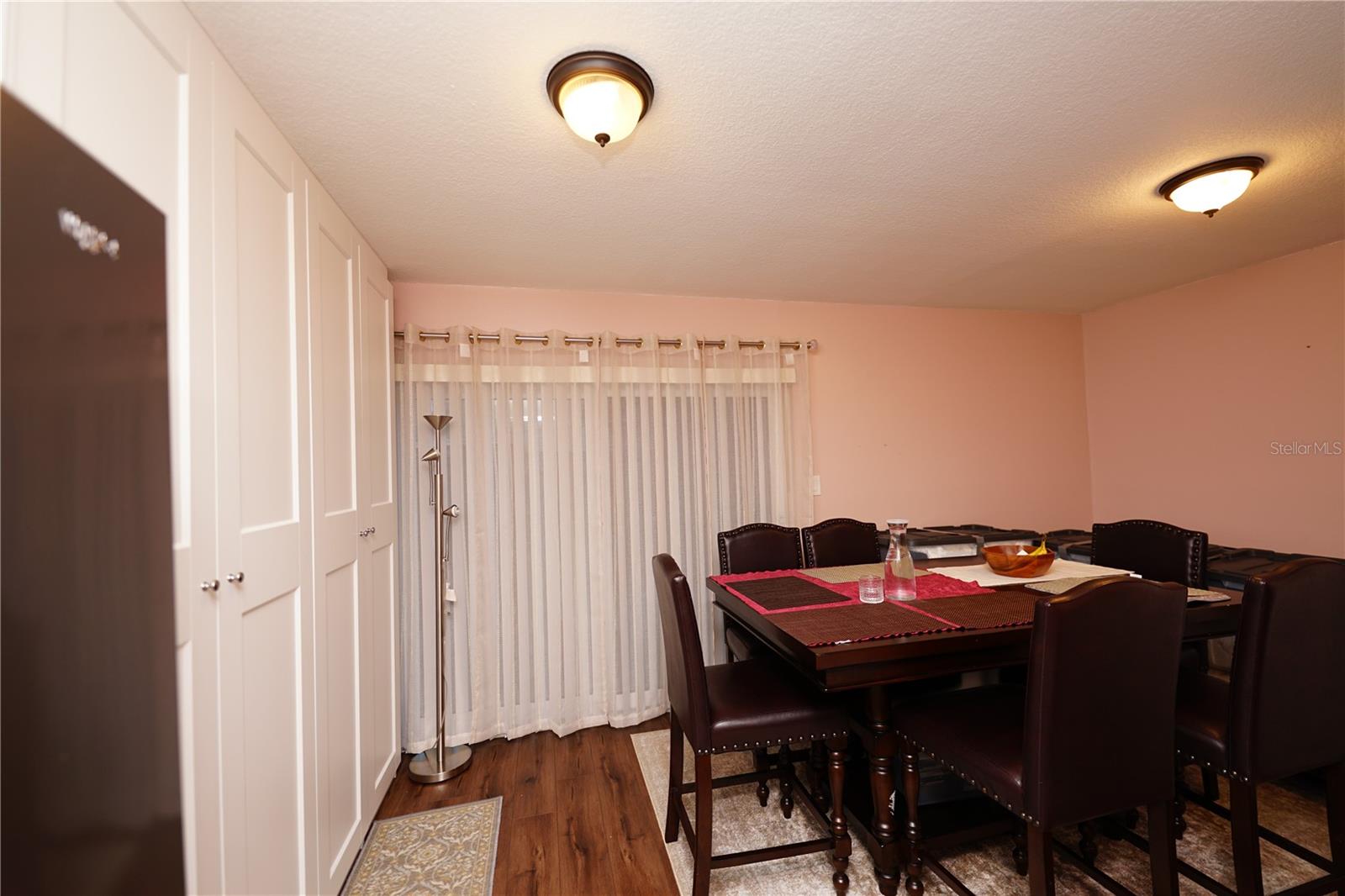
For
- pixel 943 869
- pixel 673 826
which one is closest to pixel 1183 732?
pixel 943 869

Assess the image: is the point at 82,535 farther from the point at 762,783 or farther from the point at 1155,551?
the point at 1155,551

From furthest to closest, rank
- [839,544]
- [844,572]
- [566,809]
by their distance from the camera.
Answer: [839,544] → [844,572] → [566,809]

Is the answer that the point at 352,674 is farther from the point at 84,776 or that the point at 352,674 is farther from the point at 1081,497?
the point at 1081,497

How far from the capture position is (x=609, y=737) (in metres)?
2.93

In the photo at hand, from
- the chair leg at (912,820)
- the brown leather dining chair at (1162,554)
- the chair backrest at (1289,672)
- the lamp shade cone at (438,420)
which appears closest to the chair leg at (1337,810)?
the chair backrest at (1289,672)

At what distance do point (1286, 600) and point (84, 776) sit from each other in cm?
246

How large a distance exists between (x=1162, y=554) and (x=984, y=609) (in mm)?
1145

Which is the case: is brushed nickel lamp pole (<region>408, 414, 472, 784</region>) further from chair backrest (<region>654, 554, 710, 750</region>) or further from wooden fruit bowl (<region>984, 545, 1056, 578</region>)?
wooden fruit bowl (<region>984, 545, 1056, 578</region>)

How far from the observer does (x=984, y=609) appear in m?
1.87

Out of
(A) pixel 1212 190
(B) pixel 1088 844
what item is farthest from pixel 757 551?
(A) pixel 1212 190

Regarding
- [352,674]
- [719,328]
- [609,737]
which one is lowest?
[609,737]

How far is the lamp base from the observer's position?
254 centimetres

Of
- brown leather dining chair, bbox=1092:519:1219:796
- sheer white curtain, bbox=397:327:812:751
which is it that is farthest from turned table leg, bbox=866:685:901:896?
sheer white curtain, bbox=397:327:812:751

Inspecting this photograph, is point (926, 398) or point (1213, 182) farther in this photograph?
point (926, 398)
